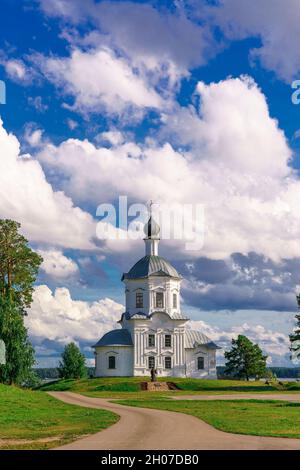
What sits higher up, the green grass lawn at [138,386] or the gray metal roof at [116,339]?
the gray metal roof at [116,339]

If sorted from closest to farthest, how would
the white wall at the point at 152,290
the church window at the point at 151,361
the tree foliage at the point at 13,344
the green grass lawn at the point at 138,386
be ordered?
1. the tree foliage at the point at 13,344
2. the green grass lawn at the point at 138,386
3. the church window at the point at 151,361
4. the white wall at the point at 152,290

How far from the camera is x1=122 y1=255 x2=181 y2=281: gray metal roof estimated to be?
80.4m

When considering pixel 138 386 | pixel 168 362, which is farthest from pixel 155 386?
pixel 168 362

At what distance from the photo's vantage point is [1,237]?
2443 inches

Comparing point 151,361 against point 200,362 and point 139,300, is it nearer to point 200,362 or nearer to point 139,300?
point 200,362

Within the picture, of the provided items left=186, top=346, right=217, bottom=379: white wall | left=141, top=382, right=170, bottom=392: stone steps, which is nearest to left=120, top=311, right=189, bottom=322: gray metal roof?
left=186, top=346, right=217, bottom=379: white wall

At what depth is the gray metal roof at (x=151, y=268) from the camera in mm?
80438

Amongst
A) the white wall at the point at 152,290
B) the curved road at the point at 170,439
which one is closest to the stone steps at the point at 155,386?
the white wall at the point at 152,290

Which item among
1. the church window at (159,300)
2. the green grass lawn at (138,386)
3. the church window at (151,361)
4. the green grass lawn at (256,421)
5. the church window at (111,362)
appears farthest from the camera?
the church window at (159,300)

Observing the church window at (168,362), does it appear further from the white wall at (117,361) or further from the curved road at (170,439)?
the curved road at (170,439)

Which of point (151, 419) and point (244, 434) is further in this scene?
point (151, 419)

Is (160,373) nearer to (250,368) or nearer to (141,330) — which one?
(141,330)
